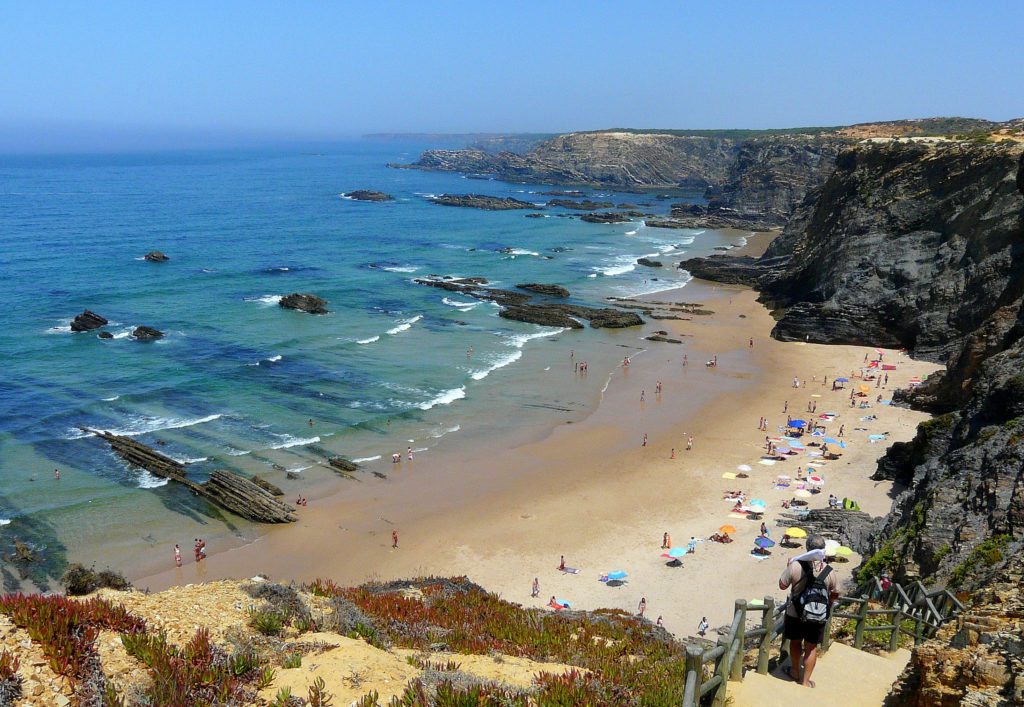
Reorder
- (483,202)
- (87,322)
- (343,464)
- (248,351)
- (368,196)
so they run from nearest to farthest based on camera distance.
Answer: (343,464) → (248,351) → (87,322) → (483,202) → (368,196)

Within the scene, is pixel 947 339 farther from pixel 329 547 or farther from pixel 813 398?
pixel 329 547

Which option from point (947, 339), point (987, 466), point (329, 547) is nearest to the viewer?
point (987, 466)

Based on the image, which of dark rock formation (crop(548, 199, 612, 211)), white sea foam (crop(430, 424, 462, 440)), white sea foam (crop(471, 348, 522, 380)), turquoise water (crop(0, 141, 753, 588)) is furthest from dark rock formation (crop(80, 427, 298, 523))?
dark rock formation (crop(548, 199, 612, 211))

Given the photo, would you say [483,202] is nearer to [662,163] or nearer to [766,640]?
[662,163]

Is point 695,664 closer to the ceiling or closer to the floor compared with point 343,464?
closer to the ceiling

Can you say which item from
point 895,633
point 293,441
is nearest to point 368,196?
point 293,441

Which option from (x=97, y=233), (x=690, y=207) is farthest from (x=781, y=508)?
(x=690, y=207)
